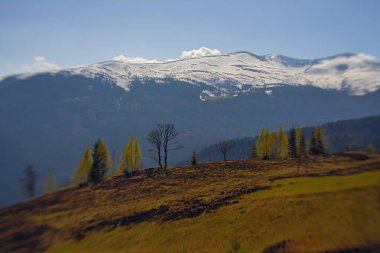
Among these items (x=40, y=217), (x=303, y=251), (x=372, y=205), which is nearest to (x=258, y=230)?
(x=303, y=251)

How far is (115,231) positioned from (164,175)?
1558 inches

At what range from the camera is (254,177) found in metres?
85.0

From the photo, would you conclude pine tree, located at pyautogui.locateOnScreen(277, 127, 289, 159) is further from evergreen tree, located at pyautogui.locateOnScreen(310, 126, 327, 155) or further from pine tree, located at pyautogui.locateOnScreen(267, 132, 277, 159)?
evergreen tree, located at pyautogui.locateOnScreen(310, 126, 327, 155)

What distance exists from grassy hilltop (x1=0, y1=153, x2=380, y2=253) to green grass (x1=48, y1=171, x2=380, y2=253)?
117 mm

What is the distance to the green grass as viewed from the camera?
36.8m

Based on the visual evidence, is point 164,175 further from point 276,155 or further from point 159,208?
point 276,155

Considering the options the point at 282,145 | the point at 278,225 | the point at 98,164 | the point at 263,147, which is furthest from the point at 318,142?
the point at 278,225

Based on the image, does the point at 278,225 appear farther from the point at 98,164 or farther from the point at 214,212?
the point at 98,164

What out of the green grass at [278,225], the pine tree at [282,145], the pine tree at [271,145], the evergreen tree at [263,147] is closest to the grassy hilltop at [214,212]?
the green grass at [278,225]

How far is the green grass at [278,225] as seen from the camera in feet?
121

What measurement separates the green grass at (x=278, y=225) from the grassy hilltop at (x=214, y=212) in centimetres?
12

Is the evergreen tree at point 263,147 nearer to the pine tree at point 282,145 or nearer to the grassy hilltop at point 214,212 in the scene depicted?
the pine tree at point 282,145

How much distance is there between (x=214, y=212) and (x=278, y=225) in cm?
1626

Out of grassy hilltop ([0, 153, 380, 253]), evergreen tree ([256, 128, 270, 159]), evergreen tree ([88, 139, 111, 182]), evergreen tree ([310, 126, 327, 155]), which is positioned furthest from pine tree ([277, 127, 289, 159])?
evergreen tree ([88, 139, 111, 182])
